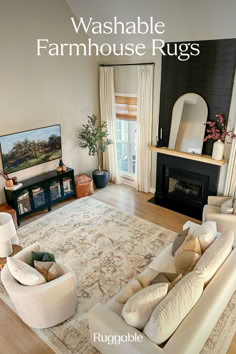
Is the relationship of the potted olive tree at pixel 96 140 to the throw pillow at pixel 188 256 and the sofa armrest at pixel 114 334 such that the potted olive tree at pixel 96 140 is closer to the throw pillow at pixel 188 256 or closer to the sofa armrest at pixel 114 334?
the throw pillow at pixel 188 256

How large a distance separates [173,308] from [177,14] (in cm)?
417

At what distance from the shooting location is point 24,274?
2.83 m

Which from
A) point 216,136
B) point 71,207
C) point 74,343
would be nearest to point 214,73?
point 216,136

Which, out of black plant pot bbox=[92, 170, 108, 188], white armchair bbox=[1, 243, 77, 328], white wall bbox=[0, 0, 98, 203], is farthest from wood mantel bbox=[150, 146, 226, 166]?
white armchair bbox=[1, 243, 77, 328]

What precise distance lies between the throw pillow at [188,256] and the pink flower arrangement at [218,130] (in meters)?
2.26

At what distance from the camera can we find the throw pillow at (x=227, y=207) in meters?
4.38

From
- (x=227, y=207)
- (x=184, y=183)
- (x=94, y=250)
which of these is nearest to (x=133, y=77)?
(x=184, y=183)

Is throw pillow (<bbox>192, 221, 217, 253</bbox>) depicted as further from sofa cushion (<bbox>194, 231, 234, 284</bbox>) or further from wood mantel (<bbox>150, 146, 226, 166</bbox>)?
wood mantel (<bbox>150, 146, 226, 166</bbox>)

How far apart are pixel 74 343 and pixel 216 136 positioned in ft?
12.5

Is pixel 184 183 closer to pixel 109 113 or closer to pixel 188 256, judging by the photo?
pixel 109 113

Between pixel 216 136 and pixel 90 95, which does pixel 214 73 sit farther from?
pixel 90 95

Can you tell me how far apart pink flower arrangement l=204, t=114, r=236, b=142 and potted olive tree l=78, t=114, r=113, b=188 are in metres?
2.41


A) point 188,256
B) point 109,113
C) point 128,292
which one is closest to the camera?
point 128,292

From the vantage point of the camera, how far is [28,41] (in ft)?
16.0
